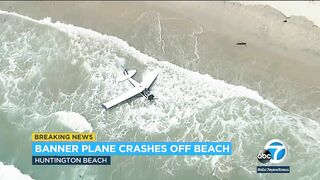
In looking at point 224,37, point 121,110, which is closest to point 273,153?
point 224,37

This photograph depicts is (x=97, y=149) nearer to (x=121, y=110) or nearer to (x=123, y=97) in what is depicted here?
(x=121, y=110)

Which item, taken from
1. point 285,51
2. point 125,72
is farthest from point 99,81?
point 285,51

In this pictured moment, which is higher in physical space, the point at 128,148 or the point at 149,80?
the point at 149,80

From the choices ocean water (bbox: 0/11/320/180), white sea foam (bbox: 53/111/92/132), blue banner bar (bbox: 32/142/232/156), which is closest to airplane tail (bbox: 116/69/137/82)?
ocean water (bbox: 0/11/320/180)

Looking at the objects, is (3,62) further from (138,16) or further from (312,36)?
(312,36)

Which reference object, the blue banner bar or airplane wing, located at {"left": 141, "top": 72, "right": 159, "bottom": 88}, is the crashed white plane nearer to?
airplane wing, located at {"left": 141, "top": 72, "right": 159, "bottom": 88}

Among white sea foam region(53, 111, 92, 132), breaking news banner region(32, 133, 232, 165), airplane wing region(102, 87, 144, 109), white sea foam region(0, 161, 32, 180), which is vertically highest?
airplane wing region(102, 87, 144, 109)

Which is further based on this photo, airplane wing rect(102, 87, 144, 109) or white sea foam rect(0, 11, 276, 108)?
airplane wing rect(102, 87, 144, 109)

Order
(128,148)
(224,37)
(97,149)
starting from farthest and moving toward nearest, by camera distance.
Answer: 1. (224,37)
2. (97,149)
3. (128,148)
